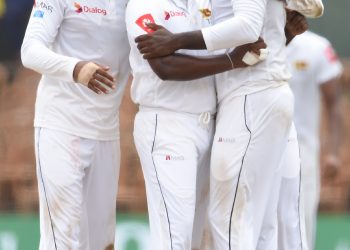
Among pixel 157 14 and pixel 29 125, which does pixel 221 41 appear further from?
pixel 29 125

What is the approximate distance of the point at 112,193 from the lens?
729cm

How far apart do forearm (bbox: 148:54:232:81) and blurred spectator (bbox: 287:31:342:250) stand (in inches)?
107

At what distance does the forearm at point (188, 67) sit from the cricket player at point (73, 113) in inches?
16.2

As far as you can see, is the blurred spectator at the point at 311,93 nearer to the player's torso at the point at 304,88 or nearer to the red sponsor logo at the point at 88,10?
the player's torso at the point at 304,88

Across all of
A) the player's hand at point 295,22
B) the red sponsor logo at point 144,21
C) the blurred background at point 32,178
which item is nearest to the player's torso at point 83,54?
the red sponsor logo at point 144,21

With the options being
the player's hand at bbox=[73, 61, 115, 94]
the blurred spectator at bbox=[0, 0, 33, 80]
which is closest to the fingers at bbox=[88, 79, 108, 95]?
the player's hand at bbox=[73, 61, 115, 94]

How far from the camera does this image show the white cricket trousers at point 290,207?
274 inches

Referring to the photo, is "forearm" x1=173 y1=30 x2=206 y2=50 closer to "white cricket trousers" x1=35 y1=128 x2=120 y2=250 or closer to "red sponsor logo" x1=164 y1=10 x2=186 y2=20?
"red sponsor logo" x1=164 y1=10 x2=186 y2=20

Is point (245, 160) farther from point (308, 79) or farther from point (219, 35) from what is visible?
point (308, 79)

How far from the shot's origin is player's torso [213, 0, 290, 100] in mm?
6602

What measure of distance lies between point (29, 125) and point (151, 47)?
443 cm

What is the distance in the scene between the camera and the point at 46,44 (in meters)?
6.80

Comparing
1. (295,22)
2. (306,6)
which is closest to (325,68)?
(295,22)

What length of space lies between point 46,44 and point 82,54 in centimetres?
27
